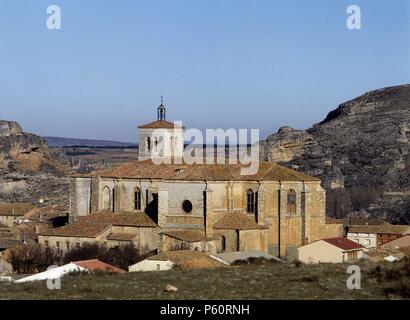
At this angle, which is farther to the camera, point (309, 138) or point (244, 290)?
point (309, 138)

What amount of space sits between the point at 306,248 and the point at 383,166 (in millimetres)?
114078

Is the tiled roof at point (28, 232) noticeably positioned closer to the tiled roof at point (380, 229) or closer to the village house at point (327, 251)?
the village house at point (327, 251)

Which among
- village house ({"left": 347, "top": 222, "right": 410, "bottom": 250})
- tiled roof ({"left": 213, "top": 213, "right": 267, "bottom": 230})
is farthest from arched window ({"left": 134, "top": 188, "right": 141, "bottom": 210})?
village house ({"left": 347, "top": 222, "right": 410, "bottom": 250})

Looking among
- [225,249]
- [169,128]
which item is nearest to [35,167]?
[169,128]

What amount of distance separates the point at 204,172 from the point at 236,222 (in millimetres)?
3212

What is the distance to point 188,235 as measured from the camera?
51062 mm

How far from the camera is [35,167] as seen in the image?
14862 centimetres

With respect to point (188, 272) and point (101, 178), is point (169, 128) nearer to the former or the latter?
point (101, 178)

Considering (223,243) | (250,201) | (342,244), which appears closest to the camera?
(223,243)

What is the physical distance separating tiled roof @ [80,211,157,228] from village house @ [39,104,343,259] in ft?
0.28

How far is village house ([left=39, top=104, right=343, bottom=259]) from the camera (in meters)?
51.6

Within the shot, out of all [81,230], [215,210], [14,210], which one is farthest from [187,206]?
[14,210]

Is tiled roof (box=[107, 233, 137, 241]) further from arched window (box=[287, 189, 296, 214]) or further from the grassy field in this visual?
the grassy field

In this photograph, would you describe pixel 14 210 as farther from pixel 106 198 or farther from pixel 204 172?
pixel 204 172
